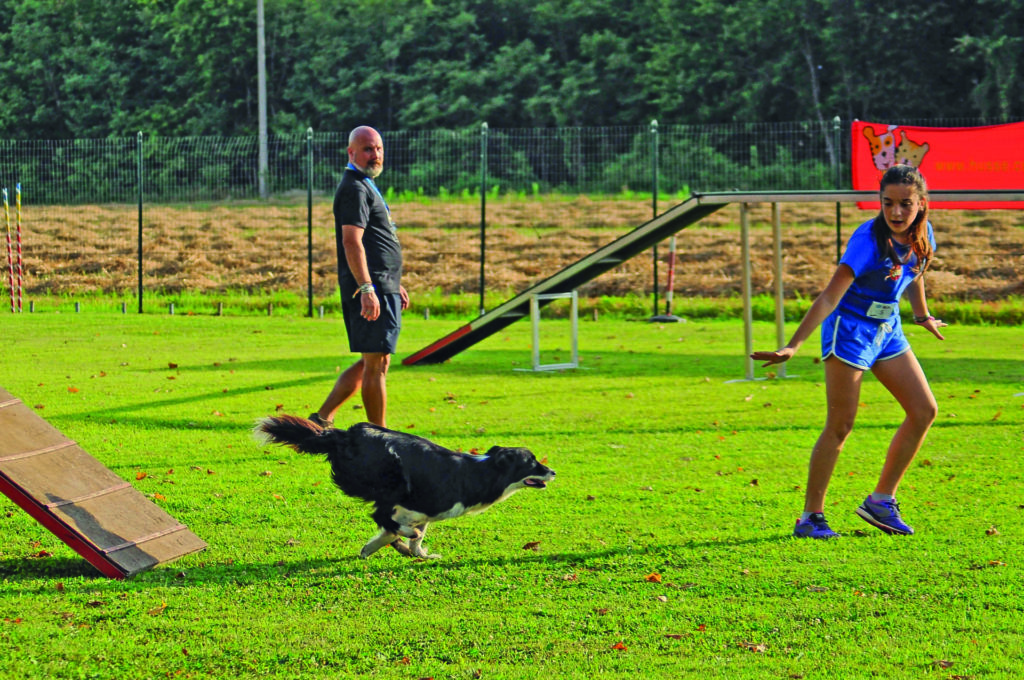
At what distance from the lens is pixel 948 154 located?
15.9 m

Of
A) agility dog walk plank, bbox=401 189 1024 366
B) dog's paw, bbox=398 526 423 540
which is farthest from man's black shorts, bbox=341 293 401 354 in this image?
agility dog walk plank, bbox=401 189 1024 366

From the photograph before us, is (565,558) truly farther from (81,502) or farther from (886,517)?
(81,502)

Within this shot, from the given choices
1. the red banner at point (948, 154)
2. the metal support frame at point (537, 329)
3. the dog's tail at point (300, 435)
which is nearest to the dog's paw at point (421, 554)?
the dog's tail at point (300, 435)

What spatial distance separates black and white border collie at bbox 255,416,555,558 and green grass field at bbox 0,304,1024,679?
0.28 meters

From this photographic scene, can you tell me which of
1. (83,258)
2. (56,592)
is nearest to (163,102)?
(83,258)

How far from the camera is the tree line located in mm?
34406

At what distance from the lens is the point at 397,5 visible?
42.8 meters

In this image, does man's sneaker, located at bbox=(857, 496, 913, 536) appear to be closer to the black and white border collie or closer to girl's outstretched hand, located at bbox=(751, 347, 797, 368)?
girl's outstretched hand, located at bbox=(751, 347, 797, 368)

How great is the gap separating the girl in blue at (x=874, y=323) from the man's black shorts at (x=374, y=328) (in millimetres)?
2342

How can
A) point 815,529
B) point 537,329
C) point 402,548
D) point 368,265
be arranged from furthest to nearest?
point 537,329 → point 368,265 → point 815,529 → point 402,548

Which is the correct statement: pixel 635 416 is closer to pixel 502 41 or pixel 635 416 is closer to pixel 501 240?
pixel 501 240

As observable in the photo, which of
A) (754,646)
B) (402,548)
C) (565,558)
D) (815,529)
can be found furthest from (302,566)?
(815,529)

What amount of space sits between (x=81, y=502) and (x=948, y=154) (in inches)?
541

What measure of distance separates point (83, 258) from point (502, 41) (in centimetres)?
2333
